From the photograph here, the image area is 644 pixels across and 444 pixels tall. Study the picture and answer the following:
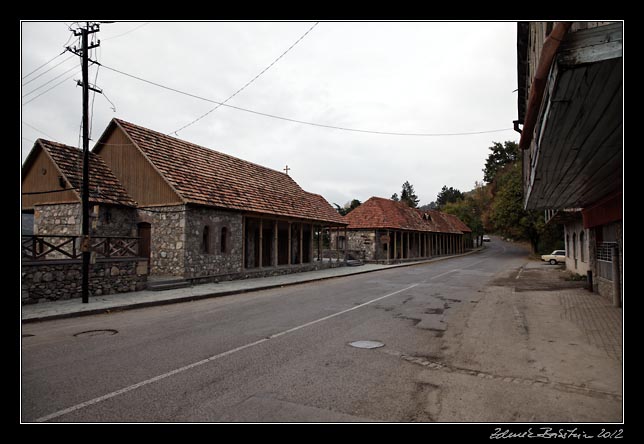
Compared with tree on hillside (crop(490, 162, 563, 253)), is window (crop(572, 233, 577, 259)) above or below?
below

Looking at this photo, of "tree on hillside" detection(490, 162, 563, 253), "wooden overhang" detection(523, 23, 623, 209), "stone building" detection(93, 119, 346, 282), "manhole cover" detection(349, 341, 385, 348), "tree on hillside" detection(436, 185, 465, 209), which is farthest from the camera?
"tree on hillside" detection(436, 185, 465, 209)

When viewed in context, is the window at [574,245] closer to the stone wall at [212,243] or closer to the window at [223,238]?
the stone wall at [212,243]

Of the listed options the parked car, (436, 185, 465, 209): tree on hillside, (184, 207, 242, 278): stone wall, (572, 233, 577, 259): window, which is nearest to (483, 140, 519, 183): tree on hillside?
(436, 185, 465, 209): tree on hillside

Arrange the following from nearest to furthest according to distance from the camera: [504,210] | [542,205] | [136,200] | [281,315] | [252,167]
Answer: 1. [281,315]
2. [542,205]
3. [136,200]
4. [252,167]
5. [504,210]

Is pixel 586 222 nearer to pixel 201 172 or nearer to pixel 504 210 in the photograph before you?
pixel 201 172

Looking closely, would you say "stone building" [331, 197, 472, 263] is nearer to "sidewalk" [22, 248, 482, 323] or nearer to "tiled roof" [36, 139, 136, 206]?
"sidewalk" [22, 248, 482, 323]

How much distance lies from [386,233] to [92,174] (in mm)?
25722

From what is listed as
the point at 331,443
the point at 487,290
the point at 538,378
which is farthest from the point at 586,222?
the point at 331,443

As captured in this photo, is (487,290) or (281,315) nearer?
(281,315)

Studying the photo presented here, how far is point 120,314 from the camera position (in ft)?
35.0

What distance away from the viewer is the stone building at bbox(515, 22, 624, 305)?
3.66 meters

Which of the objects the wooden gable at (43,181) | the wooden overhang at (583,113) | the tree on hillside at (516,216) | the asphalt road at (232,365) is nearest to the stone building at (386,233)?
the tree on hillside at (516,216)

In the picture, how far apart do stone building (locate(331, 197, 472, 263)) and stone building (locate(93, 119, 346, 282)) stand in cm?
1327

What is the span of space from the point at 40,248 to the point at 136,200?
21.2 feet
